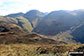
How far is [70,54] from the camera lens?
15.8 metres

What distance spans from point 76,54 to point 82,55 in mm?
627

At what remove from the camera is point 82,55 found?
15.9 metres

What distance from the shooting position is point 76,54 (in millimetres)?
15961

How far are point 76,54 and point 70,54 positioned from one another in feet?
2.16

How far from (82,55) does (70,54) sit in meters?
1.27
